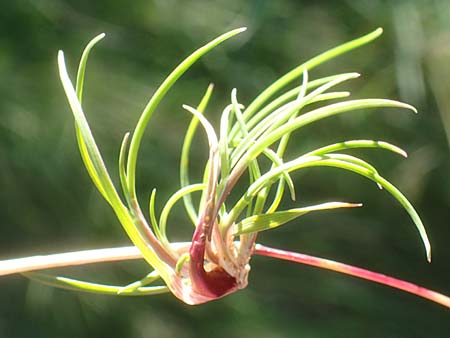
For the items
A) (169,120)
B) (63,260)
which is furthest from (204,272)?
(169,120)

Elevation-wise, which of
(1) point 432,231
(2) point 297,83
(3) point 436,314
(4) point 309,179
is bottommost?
(3) point 436,314

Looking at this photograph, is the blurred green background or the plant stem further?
the blurred green background

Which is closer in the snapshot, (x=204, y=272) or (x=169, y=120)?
(x=204, y=272)

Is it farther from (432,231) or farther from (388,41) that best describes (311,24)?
(432,231)

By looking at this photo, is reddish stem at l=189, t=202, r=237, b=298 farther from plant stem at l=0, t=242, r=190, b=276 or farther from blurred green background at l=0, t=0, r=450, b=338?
blurred green background at l=0, t=0, r=450, b=338

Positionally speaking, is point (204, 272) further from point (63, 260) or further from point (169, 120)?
point (169, 120)

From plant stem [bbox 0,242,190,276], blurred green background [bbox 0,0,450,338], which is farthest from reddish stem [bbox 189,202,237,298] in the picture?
blurred green background [bbox 0,0,450,338]

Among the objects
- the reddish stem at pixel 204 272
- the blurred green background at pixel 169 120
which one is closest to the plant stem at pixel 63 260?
the reddish stem at pixel 204 272

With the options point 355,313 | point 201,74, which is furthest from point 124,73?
point 355,313
